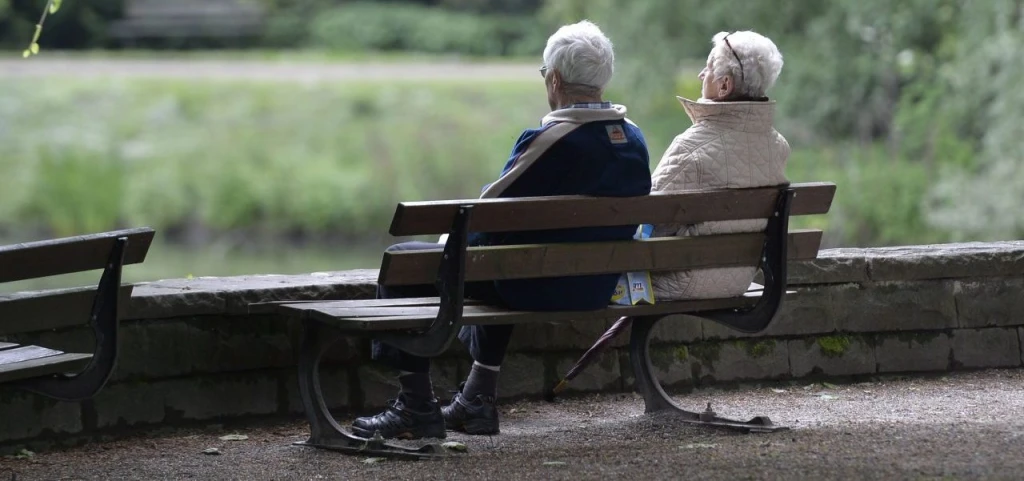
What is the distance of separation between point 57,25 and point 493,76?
1596 centimetres

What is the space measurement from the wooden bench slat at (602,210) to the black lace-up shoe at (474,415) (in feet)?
2.74

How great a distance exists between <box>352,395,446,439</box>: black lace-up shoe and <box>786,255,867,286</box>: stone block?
1.77 meters

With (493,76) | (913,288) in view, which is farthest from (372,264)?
(913,288)

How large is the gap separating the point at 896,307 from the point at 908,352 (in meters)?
0.21

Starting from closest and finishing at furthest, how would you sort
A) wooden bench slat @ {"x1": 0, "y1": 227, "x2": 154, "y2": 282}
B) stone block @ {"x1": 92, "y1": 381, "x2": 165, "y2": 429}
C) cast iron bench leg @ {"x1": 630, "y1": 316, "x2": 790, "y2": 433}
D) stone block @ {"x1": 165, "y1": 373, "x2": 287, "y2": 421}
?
wooden bench slat @ {"x1": 0, "y1": 227, "x2": 154, "y2": 282} < stone block @ {"x1": 92, "y1": 381, "x2": 165, "y2": 429} < stone block @ {"x1": 165, "y1": 373, "x2": 287, "y2": 421} < cast iron bench leg @ {"x1": 630, "y1": 316, "x2": 790, "y2": 433}

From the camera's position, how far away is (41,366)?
3.96 metres

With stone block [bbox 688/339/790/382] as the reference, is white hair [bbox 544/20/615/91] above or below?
above

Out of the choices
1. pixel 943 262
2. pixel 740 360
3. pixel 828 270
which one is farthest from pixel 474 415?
pixel 943 262

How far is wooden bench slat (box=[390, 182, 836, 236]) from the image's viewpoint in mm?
4227

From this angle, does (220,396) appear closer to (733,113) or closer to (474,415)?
(474,415)

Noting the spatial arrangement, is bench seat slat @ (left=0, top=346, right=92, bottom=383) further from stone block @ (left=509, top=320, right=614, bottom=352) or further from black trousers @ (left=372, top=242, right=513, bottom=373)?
stone block @ (left=509, top=320, right=614, bottom=352)

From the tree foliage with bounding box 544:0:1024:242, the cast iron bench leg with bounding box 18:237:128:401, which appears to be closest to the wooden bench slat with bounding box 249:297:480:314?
the cast iron bench leg with bounding box 18:237:128:401

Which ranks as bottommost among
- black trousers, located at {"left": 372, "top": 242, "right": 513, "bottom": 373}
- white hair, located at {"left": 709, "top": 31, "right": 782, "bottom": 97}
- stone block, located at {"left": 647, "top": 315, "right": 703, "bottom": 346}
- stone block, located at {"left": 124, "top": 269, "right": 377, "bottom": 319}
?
stone block, located at {"left": 647, "top": 315, "right": 703, "bottom": 346}

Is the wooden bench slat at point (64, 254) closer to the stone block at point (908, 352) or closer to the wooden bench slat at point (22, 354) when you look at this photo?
the wooden bench slat at point (22, 354)
